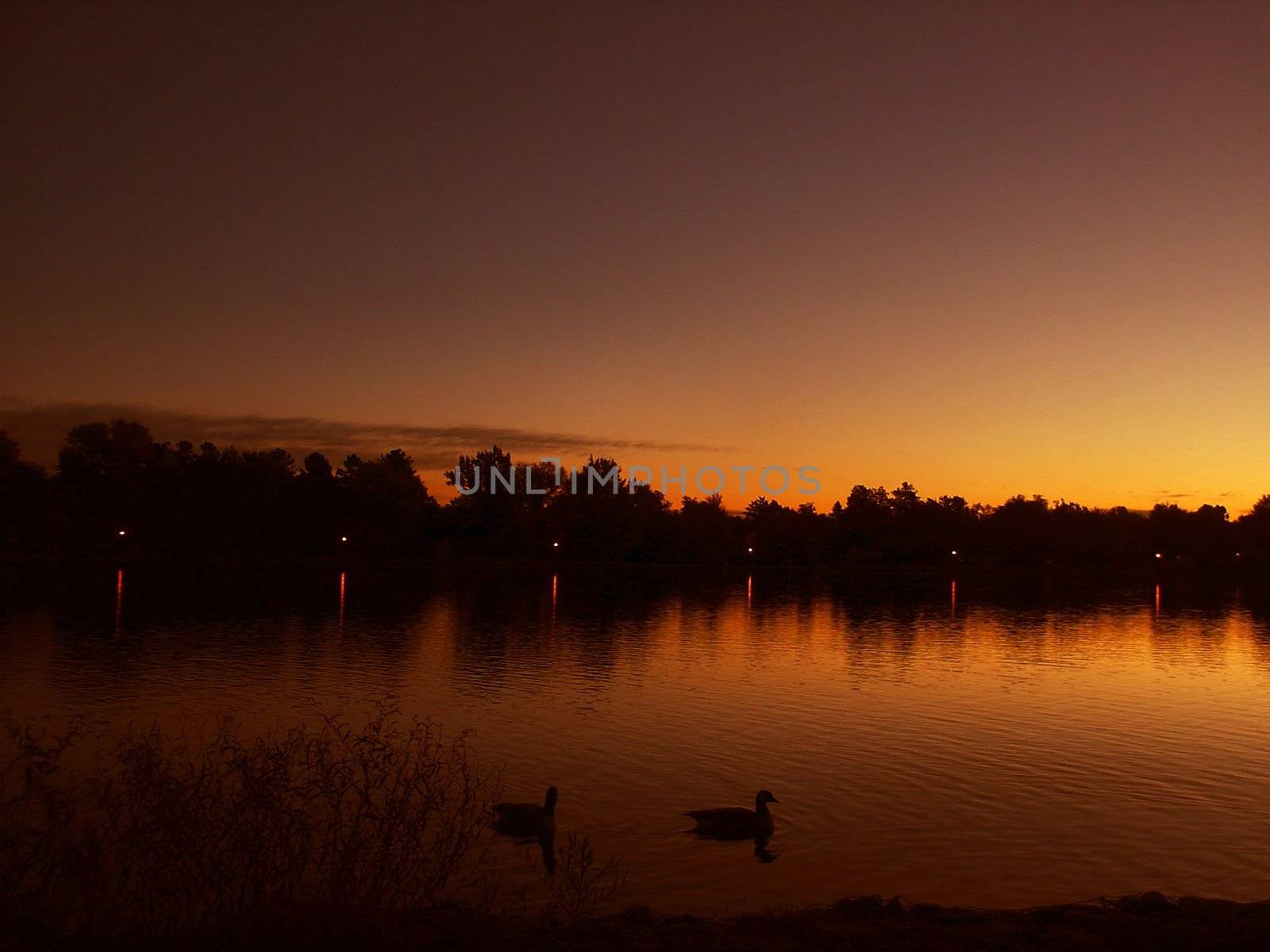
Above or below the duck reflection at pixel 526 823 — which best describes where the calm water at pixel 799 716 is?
below

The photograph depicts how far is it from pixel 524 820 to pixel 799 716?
10.7 metres

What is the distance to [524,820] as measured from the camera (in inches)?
518

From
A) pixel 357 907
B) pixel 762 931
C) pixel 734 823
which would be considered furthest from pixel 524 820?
pixel 762 931

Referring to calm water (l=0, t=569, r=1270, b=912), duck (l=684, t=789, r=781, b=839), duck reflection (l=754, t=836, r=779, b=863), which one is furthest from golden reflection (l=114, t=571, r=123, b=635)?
duck reflection (l=754, t=836, r=779, b=863)

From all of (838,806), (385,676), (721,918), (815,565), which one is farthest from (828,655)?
(815,565)

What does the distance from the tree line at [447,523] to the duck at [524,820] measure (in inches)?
4023

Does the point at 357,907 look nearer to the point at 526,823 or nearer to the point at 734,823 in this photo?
the point at 526,823

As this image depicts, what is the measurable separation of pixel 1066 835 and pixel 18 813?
41.0ft

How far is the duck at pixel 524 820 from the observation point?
1305cm

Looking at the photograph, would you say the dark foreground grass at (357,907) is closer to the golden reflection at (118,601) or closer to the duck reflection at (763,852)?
the duck reflection at (763,852)

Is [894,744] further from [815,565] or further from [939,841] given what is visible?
[815,565]

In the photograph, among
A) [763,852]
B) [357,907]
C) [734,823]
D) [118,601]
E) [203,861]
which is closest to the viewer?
[357,907]

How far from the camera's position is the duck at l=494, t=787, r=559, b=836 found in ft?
42.8

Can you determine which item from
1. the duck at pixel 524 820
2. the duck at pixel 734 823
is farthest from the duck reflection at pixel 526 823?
the duck at pixel 734 823
